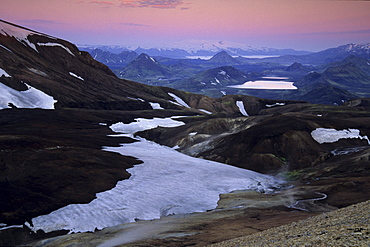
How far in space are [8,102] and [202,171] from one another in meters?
77.2

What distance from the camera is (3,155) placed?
4856 cm

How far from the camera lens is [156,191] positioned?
49500 millimetres

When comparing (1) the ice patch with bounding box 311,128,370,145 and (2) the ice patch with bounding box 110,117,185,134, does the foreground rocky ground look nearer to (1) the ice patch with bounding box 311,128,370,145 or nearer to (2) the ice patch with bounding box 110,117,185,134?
(1) the ice patch with bounding box 311,128,370,145

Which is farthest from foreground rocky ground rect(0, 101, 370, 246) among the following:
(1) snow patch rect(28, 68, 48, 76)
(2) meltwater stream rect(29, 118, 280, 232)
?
(1) snow patch rect(28, 68, 48, 76)

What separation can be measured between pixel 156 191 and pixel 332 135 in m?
53.8

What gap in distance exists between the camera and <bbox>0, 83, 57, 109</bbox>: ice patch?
11100cm

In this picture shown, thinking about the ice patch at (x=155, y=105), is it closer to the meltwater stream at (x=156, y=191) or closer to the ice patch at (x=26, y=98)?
the ice patch at (x=26, y=98)

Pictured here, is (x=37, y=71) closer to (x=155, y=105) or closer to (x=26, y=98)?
(x=26, y=98)

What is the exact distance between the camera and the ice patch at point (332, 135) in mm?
82787

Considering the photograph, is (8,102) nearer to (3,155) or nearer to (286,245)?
(3,155)

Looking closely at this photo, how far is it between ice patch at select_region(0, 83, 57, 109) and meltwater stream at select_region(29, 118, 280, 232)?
55.3m

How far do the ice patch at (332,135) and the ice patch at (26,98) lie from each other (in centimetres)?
9062

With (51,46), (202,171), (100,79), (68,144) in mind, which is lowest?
(202,171)

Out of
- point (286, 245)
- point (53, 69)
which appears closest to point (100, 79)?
point (53, 69)
